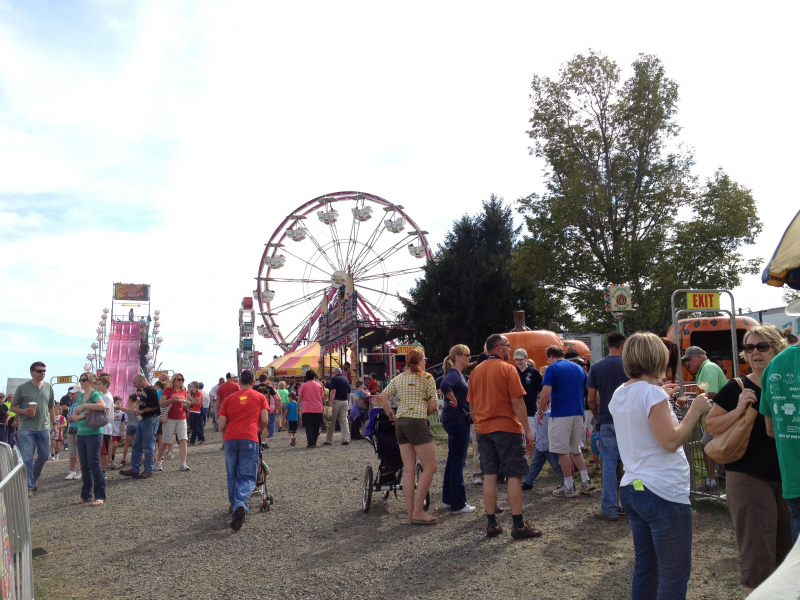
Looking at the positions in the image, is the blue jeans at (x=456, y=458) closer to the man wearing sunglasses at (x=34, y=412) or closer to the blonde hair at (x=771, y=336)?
the blonde hair at (x=771, y=336)

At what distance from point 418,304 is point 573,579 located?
27.8 meters

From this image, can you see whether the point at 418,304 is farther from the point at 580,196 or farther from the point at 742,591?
the point at 742,591

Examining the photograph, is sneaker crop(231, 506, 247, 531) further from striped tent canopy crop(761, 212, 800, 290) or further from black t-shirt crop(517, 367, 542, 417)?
striped tent canopy crop(761, 212, 800, 290)

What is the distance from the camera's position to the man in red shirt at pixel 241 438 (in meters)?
6.91

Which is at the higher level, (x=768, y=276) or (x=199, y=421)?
(x=768, y=276)

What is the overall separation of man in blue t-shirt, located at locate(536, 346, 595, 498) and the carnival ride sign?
80442 millimetres

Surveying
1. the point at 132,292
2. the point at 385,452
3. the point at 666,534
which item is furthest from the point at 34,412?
the point at 132,292

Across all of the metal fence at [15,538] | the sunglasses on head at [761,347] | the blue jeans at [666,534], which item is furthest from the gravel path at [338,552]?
the sunglasses on head at [761,347]

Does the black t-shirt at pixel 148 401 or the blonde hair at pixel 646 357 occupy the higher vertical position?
the blonde hair at pixel 646 357

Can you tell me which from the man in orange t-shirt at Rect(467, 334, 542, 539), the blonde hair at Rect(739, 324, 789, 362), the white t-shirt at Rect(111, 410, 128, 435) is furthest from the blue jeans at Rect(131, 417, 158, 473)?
the blonde hair at Rect(739, 324, 789, 362)

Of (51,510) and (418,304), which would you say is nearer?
(51,510)

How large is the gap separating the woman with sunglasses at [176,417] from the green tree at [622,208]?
11131 mm

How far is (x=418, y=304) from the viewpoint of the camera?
105ft

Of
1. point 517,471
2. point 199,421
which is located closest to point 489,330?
point 199,421
